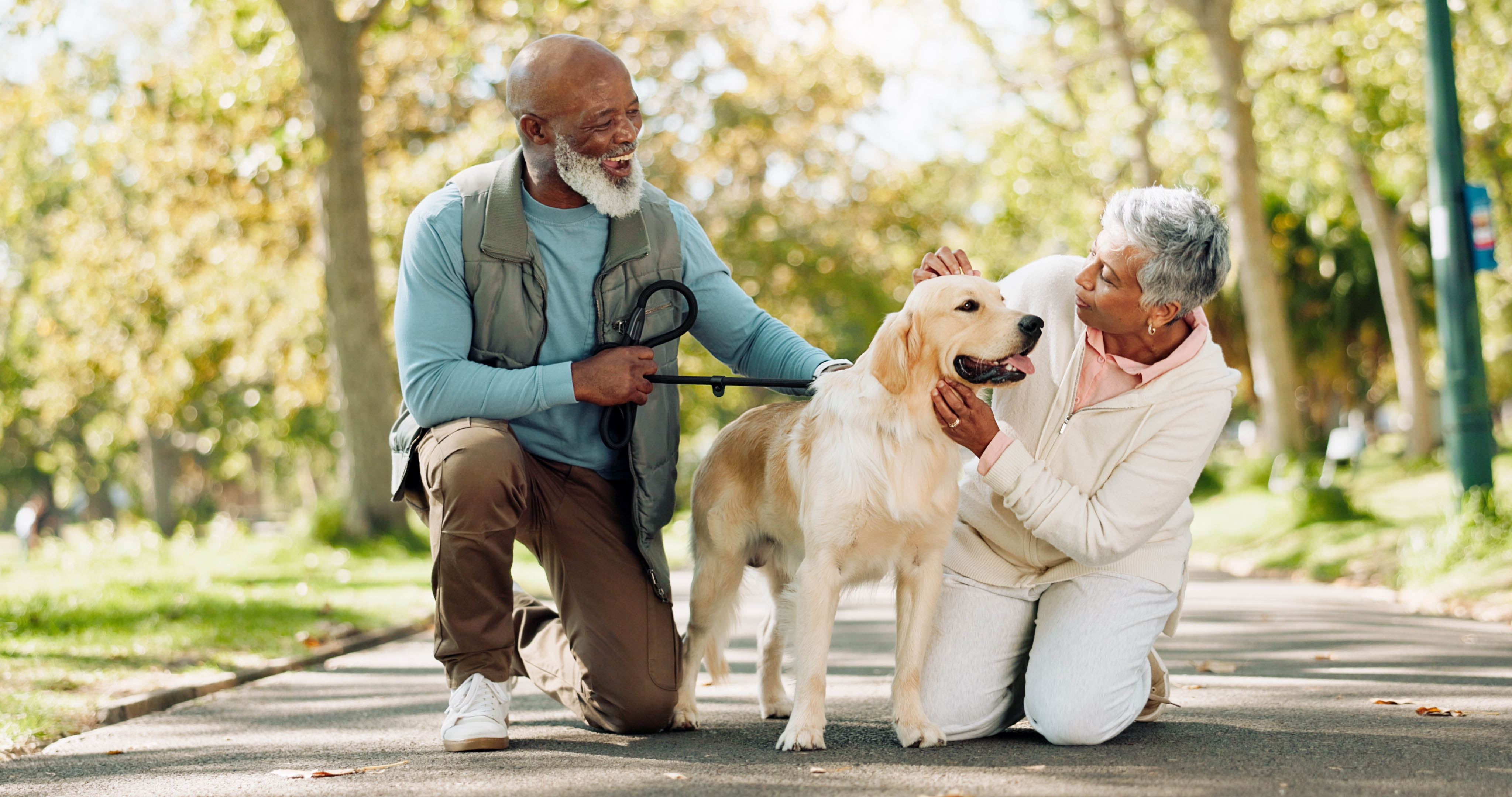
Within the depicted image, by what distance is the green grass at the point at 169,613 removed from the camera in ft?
16.9

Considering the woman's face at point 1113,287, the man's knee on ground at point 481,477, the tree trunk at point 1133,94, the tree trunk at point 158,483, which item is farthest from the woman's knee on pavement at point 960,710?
the tree trunk at point 158,483

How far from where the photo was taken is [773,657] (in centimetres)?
437

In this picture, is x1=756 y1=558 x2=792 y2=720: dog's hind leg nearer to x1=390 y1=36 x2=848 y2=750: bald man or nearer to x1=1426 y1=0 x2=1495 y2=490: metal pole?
x1=390 y1=36 x2=848 y2=750: bald man

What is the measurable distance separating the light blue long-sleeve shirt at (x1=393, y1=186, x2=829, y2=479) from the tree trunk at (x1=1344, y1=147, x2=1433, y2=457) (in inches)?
751

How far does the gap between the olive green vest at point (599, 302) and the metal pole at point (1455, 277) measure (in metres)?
6.41

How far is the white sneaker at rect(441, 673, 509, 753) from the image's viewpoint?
12.3 feet

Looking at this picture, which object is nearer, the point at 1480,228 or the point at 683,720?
the point at 683,720

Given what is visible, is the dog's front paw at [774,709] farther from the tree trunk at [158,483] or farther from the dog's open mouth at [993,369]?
the tree trunk at [158,483]

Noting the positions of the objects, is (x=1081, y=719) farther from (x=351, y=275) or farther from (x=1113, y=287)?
(x=351, y=275)

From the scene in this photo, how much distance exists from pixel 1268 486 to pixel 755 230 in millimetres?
9555

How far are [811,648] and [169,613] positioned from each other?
5.15 m

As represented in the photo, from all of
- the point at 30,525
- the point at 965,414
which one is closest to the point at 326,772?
the point at 965,414

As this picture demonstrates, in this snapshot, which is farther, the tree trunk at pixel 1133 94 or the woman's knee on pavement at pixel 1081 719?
the tree trunk at pixel 1133 94

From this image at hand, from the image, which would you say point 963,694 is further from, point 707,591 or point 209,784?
point 209,784
